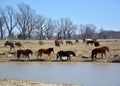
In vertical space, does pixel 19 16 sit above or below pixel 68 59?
above

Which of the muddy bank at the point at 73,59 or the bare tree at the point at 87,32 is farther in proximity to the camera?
the bare tree at the point at 87,32

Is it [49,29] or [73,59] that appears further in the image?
[49,29]

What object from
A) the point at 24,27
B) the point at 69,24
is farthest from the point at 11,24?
the point at 69,24

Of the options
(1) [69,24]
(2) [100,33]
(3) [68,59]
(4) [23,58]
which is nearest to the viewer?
(3) [68,59]

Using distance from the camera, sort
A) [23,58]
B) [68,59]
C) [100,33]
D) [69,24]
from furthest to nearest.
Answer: [100,33], [69,24], [23,58], [68,59]

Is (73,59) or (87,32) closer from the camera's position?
(73,59)

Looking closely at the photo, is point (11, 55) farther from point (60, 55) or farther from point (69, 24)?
point (69, 24)

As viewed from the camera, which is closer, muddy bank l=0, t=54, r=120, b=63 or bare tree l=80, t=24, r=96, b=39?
muddy bank l=0, t=54, r=120, b=63

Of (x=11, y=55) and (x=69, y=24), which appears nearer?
(x=11, y=55)

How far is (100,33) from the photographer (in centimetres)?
13775

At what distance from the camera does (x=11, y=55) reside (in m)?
34.6

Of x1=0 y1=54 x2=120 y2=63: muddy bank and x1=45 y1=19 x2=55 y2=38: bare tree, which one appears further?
x1=45 y1=19 x2=55 y2=38: bare tree

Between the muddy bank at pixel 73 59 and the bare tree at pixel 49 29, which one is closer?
the muddy bank at pixel 73 59

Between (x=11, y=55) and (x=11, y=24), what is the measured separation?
58.1 meters
